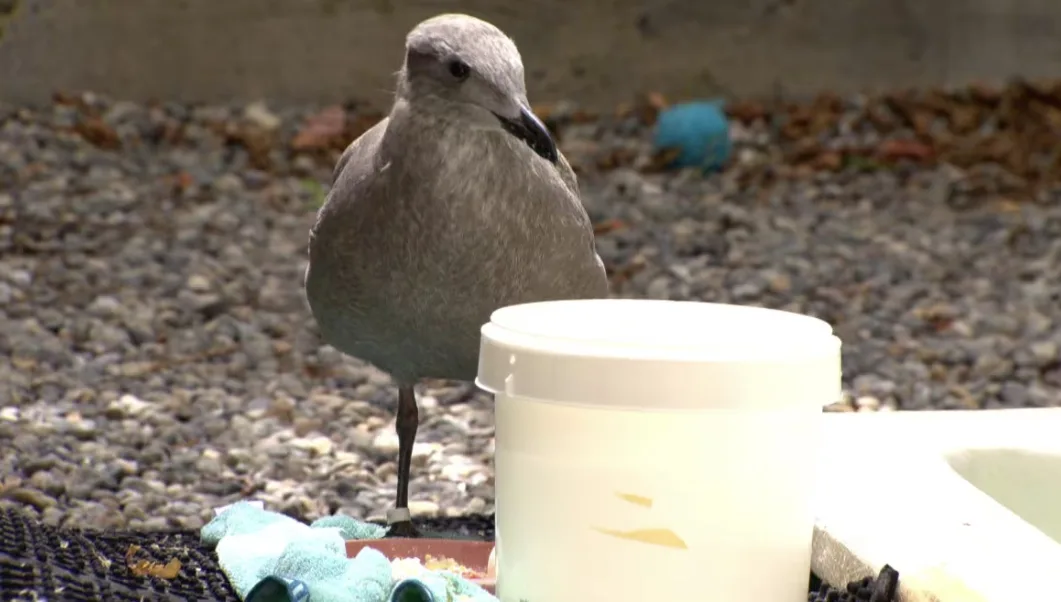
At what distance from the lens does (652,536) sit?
1757mm

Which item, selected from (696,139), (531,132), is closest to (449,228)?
(531,132)

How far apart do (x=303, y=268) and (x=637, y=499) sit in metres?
3.54

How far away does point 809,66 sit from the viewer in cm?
724

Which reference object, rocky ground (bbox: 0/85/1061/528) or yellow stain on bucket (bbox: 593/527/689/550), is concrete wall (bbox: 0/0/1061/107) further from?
yellow stain on bucket (bbox: 593/527/689/550)

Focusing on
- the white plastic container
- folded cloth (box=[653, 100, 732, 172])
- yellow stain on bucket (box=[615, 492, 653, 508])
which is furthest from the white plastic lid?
folded cloth (box=[653, 100, 732, 172])

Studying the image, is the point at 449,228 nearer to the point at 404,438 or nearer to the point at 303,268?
the point at 404,438

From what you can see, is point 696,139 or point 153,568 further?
point 696,139

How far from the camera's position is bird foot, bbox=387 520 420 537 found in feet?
9.27

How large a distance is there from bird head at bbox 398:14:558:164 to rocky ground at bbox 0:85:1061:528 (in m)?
1.20

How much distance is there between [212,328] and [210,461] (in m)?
1.13

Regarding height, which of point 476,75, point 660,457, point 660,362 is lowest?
point 660,457

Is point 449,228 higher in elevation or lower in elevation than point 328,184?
higher

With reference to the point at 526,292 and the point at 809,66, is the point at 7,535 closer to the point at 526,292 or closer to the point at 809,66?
the point at 526,292

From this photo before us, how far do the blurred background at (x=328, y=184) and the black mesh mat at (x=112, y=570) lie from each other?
3.00ft
